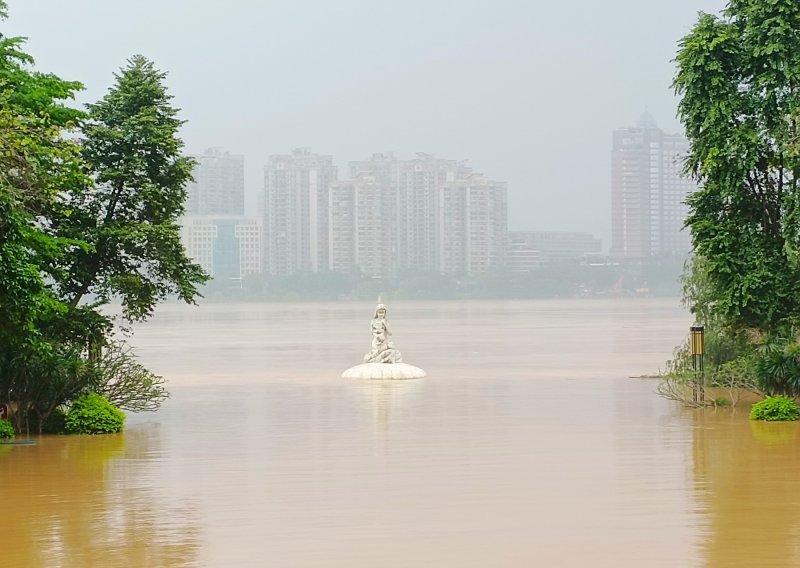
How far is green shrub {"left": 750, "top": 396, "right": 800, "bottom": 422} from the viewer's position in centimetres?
2052

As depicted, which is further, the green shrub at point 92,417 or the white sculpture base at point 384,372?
the white sculpture base at point 384,372

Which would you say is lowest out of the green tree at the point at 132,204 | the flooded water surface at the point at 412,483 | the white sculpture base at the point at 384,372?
the flooded water surface at the point at 412,483

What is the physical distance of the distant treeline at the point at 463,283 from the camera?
15112cm

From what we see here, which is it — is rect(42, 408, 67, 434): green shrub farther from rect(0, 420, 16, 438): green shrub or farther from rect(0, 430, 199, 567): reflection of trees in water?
rect(0, 430, 199, 567): reflection of trees in water

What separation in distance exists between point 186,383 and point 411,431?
44.2 ft

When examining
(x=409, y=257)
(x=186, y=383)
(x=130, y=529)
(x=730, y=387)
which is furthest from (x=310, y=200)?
(x=130, y=529)

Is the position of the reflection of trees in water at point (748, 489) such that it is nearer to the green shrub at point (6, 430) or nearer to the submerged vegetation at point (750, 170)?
the submerged vegetation at point (750, 170)

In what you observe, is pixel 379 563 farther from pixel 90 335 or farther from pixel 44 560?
pixel 90 335

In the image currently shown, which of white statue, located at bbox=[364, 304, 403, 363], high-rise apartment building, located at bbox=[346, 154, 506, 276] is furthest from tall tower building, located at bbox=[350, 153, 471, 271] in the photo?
white statue, located at bbox=[364, 304, 403, 363]

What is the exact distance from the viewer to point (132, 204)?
21.2 m

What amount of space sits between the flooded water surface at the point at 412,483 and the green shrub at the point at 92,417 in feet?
1.02

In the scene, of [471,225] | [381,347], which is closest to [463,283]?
[471,225]

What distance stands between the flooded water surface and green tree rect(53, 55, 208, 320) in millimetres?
2373

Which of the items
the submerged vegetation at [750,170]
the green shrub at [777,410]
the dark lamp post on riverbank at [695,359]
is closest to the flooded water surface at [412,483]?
the green shrub at [777,410]
